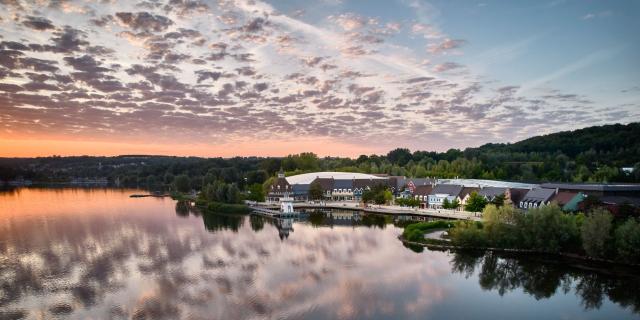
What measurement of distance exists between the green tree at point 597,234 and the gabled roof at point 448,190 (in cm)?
2291

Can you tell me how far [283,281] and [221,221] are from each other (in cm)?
2293

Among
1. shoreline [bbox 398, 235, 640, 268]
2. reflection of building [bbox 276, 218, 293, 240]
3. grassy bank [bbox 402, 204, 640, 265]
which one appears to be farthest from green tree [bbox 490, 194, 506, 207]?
reflection of building [bbox 276, 218, 293, 240]

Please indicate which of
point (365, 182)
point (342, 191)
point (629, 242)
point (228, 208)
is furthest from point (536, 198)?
point (228, 208)

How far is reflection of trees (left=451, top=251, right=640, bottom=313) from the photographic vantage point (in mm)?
19344

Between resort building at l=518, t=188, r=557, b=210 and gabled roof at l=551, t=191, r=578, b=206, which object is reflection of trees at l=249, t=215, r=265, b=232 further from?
gabled roof at l=551, t=191, r=578, b=206

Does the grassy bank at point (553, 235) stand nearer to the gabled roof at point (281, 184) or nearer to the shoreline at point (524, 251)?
the shoreline at point (524, 251)

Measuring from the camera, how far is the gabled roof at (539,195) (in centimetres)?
3759

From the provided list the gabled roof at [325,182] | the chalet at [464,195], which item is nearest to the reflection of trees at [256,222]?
the gabled roof at [325,182]

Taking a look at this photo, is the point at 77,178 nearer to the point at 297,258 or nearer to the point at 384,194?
the point at 384,194

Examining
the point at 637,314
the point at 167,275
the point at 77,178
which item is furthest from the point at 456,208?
the point at 77,178

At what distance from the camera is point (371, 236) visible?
110ft

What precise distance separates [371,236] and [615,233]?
15367mm

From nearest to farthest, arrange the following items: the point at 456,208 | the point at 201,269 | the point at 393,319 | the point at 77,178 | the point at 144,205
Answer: the point at 393,319 < the point at 201,269 < the point at 456,208 < the point at 144,205 < the point at 77,178

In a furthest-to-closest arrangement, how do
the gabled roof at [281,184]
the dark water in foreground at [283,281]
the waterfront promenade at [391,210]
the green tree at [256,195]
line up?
1. the gabled roof at [281,184]
2. the green tree at [256,195]
3. the waterfront promenade at [391,210]
4. the dark water in foreground at [283,281]
